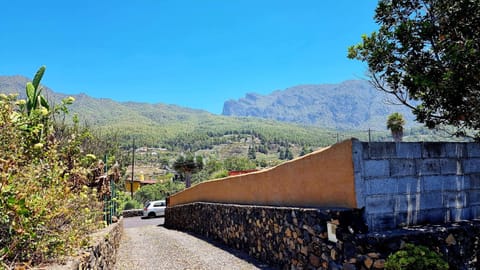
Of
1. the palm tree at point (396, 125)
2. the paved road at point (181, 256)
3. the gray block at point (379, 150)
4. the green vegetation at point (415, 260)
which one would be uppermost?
the palm tree at point (396, 125)

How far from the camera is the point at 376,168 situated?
504 centimetres

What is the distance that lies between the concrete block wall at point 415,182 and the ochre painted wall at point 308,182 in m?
0.26

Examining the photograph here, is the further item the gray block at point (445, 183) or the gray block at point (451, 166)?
the gray block at point (451, 166)

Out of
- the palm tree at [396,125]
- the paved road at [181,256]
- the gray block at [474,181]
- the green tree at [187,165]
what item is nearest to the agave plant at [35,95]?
the paved road at [181,256]

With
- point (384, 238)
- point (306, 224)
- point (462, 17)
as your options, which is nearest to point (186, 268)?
point (306, 224)

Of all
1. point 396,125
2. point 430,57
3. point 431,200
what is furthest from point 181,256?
point 396,125

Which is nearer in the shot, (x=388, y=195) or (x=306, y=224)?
(x=388, y=195)

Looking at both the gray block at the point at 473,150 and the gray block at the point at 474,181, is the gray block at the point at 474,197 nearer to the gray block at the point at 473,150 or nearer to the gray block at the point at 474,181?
the gray block at the point at 474,181

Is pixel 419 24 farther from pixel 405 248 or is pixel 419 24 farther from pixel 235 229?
pixel 235 229

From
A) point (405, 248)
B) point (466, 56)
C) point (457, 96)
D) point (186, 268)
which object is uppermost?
point (466, 56)

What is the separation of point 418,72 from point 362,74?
57.5 inches

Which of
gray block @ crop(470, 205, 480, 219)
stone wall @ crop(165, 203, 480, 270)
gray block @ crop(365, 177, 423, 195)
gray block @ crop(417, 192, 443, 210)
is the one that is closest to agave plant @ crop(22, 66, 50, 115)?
stone wall @ crop(165, 203, 480, 270)

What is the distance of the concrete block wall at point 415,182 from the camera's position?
497cm

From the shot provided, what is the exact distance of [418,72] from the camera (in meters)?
6.49
